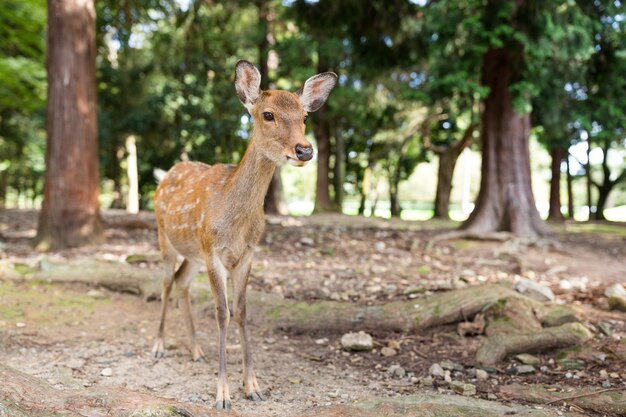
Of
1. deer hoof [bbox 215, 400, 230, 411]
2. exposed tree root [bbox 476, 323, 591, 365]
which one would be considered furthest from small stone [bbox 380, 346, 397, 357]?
deer hoof [bbox 215, 400, 230, 411]

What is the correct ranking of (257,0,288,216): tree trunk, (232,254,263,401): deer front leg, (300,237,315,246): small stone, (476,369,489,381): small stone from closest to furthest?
1. (232,254,263,401): deer front leg
2. (476,369,489,381): small stone
3. (300,237,315,246): small stone
4. (257,0,288,216): tree trunk

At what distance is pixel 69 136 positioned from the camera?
866 centimetres

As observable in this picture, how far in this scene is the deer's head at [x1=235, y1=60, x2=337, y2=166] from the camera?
349 centimetres

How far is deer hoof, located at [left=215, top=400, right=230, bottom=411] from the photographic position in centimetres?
349

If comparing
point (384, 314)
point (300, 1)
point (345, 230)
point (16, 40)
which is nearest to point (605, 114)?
point (345, 230)

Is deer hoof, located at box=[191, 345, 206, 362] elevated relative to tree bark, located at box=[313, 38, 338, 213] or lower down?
lower down

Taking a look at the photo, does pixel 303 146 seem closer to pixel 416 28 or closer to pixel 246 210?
pixel 246 210

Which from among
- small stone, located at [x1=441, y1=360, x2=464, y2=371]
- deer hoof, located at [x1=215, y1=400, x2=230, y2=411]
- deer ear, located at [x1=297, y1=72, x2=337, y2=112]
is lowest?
deer hoof, located at [x1=215, y1=400, x2=230, y2=411]

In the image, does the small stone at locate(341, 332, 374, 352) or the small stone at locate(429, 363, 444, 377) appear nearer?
the small stone at locate(429, 363, 444, 377)

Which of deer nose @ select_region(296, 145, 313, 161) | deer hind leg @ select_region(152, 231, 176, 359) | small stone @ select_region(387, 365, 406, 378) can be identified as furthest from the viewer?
deer hind leg @ select_region(152, 231, 176, 359)

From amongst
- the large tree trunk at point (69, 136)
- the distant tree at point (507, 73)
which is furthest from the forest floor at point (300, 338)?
the distant tree at point (507, 73)

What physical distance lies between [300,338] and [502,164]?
7.44 m

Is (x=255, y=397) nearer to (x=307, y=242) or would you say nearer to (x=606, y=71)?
Answer: (x=307, y=242)

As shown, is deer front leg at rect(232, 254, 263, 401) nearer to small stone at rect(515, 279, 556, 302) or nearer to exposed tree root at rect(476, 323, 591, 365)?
exposed tree root at rect(476, 323, 591, 365)
